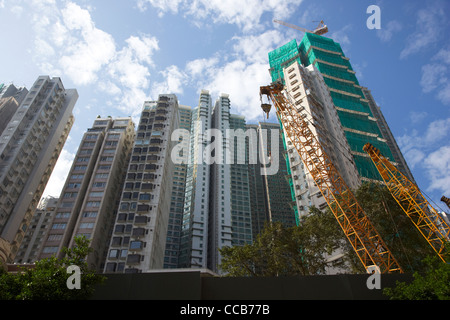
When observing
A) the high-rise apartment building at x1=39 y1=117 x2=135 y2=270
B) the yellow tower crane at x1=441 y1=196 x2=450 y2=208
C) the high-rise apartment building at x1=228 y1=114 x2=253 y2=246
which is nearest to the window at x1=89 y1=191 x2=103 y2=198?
the high-rise apartment building at x1=39 y1=117 x2=135 y2=270

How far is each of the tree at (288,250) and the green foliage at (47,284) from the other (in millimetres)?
19831

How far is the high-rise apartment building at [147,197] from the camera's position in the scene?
5128cm

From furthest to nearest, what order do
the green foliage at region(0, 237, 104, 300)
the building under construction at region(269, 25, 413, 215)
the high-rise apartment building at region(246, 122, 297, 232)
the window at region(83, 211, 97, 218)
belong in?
the high-rise apartment building at region(246, 122, 297, 232) → the building under construction at region(269, 25, 413, 215) → the window at region(83, 211, 97, 218) → the green foliage at region(0, 237, 104, 300)

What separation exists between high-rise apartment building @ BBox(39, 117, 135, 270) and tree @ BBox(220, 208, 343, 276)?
103 ft

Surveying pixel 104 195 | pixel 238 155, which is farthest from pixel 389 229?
pixel 238 155

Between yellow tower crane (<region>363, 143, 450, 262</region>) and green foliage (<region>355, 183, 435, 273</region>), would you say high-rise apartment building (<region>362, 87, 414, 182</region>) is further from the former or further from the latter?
green foliage (<region>355, 183, 435, 273</region>)

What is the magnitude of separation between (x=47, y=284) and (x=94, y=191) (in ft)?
170

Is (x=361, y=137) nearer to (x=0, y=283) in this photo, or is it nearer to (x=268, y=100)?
(x=268, y=100)

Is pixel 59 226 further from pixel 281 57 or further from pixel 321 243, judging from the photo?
pixel 281 57

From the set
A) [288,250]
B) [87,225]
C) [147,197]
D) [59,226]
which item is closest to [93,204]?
[87,225]

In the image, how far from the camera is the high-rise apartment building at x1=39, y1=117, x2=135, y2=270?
5500 centimetres

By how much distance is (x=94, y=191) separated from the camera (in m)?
62.2

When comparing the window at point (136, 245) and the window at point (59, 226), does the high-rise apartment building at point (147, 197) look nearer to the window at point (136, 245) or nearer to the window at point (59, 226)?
the window at point (136, 245)

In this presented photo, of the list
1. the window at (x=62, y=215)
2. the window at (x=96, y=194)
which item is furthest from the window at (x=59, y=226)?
the window at (x=96, y=194)
